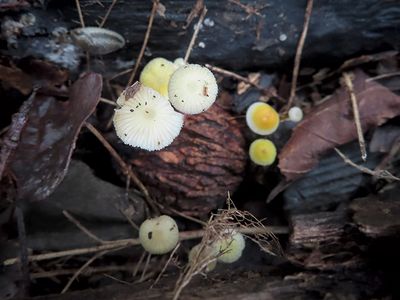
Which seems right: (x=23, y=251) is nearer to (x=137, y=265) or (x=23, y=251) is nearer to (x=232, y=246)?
(x=137, y=265)

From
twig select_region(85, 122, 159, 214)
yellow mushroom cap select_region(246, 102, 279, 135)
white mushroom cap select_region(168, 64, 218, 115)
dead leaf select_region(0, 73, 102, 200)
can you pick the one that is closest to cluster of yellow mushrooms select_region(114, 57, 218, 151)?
white mushroom cap select_region(168, 64, 218, 115)

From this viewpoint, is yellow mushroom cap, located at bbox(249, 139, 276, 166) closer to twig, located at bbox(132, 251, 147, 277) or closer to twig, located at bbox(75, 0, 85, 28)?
twig, located at bbox(132, 251, 147, 277)

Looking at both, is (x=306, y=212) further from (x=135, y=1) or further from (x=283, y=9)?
(x=135, y=1)

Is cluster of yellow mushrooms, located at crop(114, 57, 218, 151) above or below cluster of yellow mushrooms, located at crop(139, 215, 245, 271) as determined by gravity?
above

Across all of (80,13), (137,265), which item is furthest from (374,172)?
(80,13)

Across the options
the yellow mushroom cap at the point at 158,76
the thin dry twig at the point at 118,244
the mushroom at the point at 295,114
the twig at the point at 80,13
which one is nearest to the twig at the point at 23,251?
the thin dry twig at the point at 118,244

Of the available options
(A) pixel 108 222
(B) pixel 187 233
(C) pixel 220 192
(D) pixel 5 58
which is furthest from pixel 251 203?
(D) pixel 5 58

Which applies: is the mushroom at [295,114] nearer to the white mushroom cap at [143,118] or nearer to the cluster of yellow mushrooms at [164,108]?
the cluster of yellow mushrooms at [164,108]
